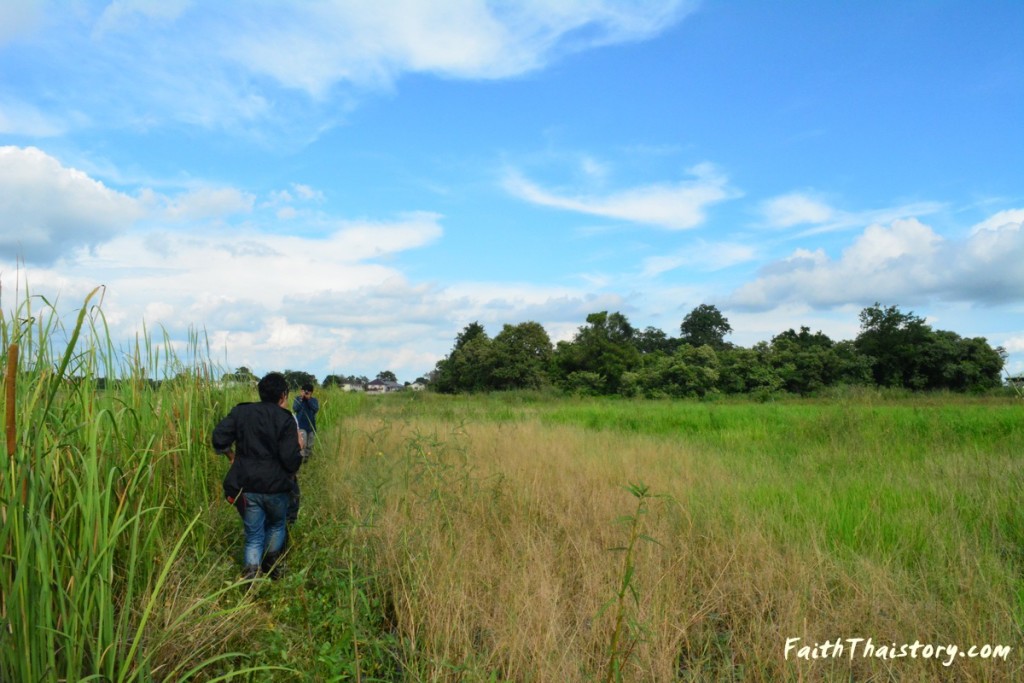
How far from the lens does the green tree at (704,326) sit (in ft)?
215

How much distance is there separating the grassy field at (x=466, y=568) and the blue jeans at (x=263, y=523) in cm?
22

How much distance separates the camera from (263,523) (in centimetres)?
504

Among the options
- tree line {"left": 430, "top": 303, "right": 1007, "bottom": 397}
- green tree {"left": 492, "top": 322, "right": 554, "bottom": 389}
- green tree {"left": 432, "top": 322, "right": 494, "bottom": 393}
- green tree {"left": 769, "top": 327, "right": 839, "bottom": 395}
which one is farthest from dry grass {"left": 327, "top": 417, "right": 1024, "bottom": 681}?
green tree {"left": 432, "top": 322, "right": 494, "bottom": 393}

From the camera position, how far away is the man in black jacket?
16.2ft

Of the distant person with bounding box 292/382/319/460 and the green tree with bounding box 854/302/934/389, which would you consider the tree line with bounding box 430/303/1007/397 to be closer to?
the green tree with bounding box 854/302/934/389

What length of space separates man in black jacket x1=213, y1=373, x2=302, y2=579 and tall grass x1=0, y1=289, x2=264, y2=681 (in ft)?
1.31

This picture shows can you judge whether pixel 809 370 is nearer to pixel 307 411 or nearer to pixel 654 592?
pixel 307 411

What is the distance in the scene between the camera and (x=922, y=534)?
503 cm

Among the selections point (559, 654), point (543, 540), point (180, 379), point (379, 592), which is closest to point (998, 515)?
point (543, 540)

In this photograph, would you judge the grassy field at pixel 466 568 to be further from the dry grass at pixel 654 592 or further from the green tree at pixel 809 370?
the green tree at pixel 809 370

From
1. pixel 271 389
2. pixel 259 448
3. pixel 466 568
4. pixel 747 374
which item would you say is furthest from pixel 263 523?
pixel 747 374

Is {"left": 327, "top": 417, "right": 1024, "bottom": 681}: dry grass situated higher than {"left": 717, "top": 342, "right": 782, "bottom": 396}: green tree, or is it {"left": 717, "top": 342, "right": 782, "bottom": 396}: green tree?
{"left": 717, "top": 342, "right": 782, "bottom": 396}: green tree

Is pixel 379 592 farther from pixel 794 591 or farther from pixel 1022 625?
pixel 1022 625

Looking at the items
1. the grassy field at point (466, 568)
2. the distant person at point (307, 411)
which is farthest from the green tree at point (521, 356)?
the grassy field at point (466, 568)
